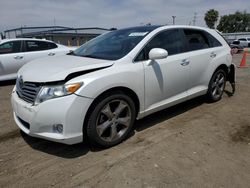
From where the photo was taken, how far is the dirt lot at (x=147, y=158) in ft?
9.53

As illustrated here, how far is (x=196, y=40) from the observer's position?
5.12m

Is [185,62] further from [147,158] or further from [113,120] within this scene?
[147,158]

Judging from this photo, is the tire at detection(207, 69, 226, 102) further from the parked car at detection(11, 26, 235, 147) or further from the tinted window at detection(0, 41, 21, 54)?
the tinted window at detection(0, 41, 21, 54)

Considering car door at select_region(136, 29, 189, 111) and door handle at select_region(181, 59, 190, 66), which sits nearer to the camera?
car door at select_region(136, 29, 189, 111)

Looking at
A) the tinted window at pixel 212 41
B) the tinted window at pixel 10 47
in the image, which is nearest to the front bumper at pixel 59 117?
the tinted window at pixel 212 41

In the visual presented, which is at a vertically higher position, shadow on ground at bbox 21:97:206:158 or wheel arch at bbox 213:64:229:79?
wheel arch at bbox 213:64:229:79

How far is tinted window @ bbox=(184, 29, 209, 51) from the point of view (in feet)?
16.1

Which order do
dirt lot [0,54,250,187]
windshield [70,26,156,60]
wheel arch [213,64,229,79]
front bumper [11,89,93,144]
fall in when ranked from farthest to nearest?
wheel arch [213,64,229,79], windshield [70,26,156,60], front bumper [11,89,93,144], dirt lot [0,54,250,187]

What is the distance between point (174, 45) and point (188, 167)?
2.23 m

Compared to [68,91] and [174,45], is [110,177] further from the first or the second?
[174,45]

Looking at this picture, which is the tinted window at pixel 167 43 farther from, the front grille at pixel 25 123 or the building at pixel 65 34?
the building at pixel 65 34

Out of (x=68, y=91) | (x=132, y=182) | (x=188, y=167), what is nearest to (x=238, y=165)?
(x=188, y=167)

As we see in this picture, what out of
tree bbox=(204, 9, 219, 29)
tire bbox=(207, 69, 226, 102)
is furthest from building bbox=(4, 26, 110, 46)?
tree bbox=(204, 9, 219, 29)

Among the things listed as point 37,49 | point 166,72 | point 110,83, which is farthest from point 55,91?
point 37,49
